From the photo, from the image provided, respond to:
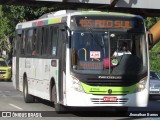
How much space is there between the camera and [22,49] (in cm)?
2169

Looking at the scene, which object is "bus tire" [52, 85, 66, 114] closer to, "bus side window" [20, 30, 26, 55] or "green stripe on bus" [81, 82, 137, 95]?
"green stripe on bus" [81, 82, 137, 95]

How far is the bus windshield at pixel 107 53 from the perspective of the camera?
15.2 metres

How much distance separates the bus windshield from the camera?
15.2 meters

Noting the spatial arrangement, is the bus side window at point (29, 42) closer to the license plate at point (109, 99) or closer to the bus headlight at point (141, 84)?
the license plate at point (109, 99)

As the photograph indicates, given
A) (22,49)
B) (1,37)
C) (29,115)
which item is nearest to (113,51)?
(29,115)

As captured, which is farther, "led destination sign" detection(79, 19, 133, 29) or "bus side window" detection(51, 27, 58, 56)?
"bus side window" detection(51, 27, 58, 56)

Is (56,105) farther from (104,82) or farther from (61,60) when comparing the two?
(104,82)

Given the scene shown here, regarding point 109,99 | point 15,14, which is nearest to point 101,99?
point 109,99

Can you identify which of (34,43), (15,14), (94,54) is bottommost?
(94,54)

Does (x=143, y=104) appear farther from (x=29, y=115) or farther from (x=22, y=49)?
(x=22, y=49)

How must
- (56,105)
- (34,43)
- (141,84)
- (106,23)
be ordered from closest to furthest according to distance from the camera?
(141,84)
(106,23)
(56,105)
(34,43)

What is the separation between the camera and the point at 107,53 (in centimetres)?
1530

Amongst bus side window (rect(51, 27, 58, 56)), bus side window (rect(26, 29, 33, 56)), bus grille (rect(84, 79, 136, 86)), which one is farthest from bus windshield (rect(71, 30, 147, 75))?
bus side window (rect(26, 29, 33, 56))

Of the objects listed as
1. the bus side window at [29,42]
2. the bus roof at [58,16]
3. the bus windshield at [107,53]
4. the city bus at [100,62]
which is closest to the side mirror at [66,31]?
the city bus at [100,62]
